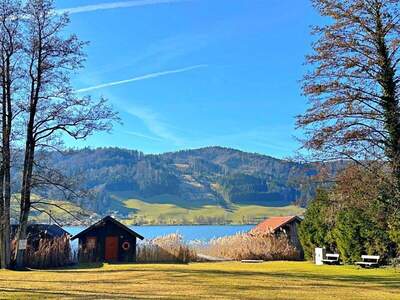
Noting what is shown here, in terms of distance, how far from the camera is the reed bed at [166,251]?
3178 cm

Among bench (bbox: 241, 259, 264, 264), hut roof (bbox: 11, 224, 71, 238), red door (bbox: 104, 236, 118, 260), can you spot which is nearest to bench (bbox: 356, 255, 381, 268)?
bench (bbox: 241, 259, 264, 264)

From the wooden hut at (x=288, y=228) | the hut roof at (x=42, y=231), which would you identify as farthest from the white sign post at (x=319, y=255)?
the hut roof at (x=42, y=231)

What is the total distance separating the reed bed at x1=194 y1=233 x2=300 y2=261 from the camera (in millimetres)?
34125

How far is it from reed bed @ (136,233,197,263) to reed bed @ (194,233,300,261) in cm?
205

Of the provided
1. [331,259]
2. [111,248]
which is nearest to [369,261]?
[331,259]

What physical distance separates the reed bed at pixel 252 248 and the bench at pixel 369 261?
9.28m

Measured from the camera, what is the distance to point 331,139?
15.4 meters

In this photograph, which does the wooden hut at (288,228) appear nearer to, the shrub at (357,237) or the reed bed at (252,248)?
the reed bed at (252,248)

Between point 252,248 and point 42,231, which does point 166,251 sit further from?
point 42,231

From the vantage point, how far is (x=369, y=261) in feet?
84.5

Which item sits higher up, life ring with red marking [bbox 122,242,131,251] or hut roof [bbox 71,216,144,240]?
hut roof [bbox 71,216,144,240]

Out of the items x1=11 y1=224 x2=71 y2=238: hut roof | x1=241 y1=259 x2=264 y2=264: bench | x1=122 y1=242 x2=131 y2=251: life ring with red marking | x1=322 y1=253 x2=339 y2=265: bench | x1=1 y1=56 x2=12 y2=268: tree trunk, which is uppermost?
x1=1 y1=56 x2=12 y2=268: tree trunk

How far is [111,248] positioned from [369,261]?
16.2 m

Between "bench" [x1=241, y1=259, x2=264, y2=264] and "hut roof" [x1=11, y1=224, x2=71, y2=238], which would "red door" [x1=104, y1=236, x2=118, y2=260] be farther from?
"bench" [x1=241, y1=259, x2=264, y2=264]
